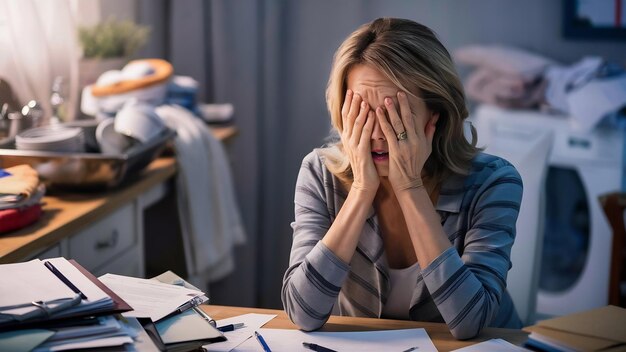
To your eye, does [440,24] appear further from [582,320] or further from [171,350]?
[171,350]

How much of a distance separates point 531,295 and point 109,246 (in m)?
1.01

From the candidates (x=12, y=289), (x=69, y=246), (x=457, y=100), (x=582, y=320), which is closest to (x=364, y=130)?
(x=457, y=100)

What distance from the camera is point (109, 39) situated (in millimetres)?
2578

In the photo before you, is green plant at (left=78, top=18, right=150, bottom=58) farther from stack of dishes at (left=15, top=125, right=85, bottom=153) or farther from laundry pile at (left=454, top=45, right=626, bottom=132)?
laundry pile at (left=454, top=45, right=626, bottom=132)

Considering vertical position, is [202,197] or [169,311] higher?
[169,311]

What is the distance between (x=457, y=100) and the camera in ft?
4.76

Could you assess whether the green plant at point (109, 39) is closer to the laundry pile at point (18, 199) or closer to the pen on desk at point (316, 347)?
the laundry pile at point (18, 199)

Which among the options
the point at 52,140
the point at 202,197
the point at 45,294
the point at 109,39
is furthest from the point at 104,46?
the point at 45,294

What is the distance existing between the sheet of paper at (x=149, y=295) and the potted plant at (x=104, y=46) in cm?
140

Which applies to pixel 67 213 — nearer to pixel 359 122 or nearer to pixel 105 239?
pixel 105 239

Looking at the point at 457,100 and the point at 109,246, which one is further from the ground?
the point at 457,100

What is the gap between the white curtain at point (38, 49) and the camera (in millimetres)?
2221

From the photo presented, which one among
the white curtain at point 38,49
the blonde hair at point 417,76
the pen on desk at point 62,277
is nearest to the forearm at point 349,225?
the blonde hair at point 417,76

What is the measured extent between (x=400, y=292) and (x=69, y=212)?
0.77 metres
